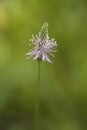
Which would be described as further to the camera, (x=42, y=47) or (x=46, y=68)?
(x=46, y=68)

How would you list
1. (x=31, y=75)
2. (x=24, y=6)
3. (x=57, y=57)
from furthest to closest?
1. (x=24, y=6)
2. (x=57, y=57)
3. (x=31, y=75)

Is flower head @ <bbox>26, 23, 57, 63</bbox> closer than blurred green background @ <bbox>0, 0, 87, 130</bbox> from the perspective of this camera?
Yes

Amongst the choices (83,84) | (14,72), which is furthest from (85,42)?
(14,72)

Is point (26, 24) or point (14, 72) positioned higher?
point (26, 24)

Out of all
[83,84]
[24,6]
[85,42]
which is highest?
[24,6]

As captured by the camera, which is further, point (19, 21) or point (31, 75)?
point (19, 21)

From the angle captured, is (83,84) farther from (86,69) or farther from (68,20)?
(68,20)

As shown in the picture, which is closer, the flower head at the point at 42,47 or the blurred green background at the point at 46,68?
the flower head at the point at 42,47


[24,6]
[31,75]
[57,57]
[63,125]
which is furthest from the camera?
[24,6]
